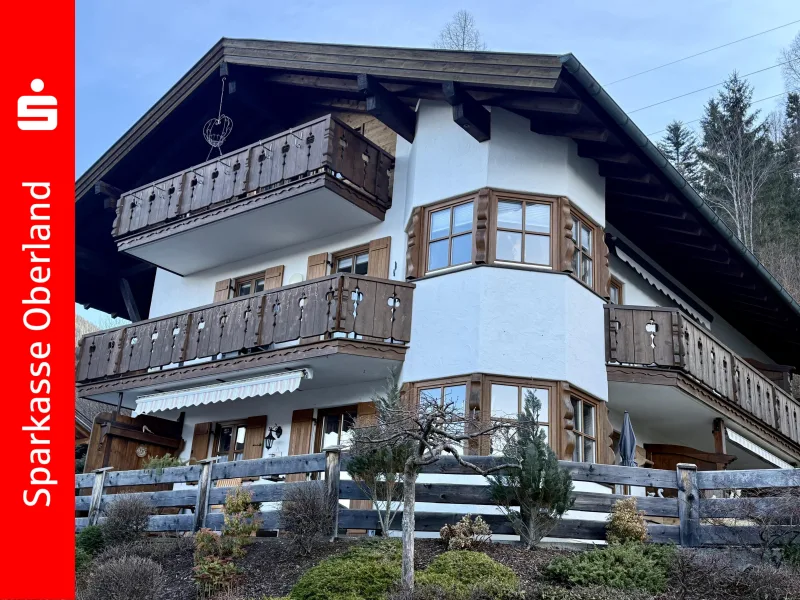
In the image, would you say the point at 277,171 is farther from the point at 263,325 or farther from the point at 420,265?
the point at 420,265

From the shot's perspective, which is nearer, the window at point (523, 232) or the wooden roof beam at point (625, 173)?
the window at point (523, 232)

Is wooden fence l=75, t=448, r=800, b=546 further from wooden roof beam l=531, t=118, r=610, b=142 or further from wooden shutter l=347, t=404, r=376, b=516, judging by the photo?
wooden roof beam l=531, t=118, r=610, b=142

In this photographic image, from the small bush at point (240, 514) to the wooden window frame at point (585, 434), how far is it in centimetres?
559

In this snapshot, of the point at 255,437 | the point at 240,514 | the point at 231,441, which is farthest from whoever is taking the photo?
the point at 231,441

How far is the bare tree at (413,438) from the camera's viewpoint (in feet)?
34.0

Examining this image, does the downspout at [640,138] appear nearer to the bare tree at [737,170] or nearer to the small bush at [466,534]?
the small bush at [466,534]

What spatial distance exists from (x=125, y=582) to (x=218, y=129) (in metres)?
13.6

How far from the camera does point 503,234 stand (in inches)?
632

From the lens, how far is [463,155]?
656 inches

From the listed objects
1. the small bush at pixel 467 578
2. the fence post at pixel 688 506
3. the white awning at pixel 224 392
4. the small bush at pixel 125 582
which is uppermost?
the white awning at pixel 224 392

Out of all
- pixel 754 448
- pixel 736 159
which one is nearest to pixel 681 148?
pixel 736 159

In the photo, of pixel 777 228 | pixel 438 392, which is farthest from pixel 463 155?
pixel 777 228

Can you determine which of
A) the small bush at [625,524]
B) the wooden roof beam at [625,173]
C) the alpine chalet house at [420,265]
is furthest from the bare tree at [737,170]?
the small bush at [625,524]

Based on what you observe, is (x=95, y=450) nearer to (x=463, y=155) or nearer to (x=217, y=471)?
(x=217, y=471)
